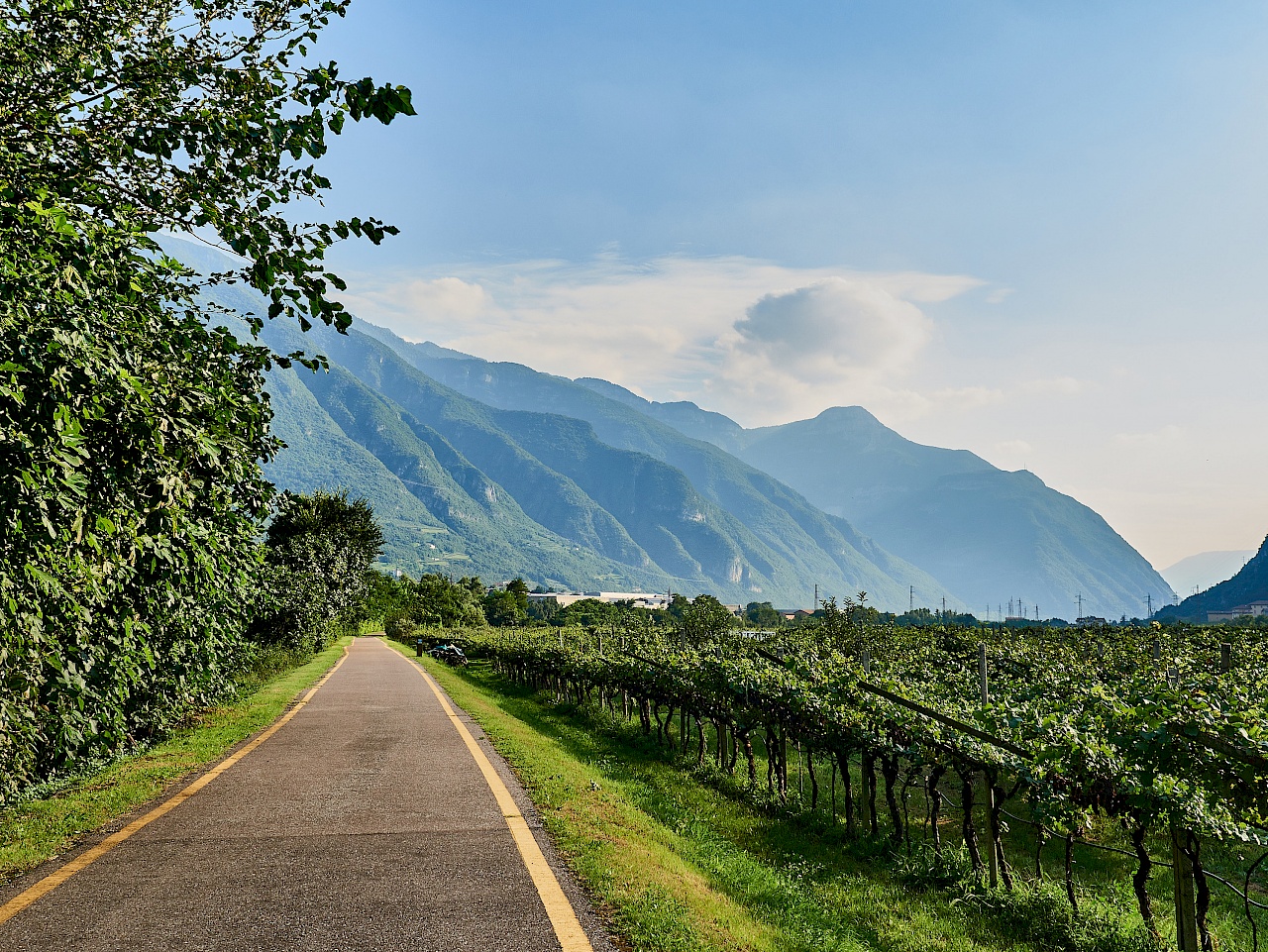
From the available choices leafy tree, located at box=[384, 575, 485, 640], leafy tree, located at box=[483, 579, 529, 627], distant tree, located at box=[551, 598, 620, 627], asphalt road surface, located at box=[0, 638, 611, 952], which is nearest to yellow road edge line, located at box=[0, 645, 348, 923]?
asphalt road surface, located at box=[0, 638, 611, 952]

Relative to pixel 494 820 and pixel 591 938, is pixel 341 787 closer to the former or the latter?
pixel 494 820

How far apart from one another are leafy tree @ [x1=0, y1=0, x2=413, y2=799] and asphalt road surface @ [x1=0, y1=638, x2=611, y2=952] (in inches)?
49.6

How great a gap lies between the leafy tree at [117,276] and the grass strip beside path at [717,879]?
358cm

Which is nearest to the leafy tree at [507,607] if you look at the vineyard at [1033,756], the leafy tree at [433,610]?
the leafy tree at [433,610]

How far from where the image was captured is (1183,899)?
5043 mm

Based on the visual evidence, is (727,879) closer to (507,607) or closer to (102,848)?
(102,848)

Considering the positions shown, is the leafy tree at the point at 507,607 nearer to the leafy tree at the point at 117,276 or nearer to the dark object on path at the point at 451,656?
the dark object on path at the point at 451,656

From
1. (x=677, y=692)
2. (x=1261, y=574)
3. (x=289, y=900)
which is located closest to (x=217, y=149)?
(x=289, y=900)

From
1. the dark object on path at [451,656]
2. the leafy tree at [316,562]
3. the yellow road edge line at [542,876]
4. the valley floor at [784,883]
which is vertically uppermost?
the leafy tree at [316,562]

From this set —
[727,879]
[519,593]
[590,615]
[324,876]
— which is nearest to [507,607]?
[519,593]

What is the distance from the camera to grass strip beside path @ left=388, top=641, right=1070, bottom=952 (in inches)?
193

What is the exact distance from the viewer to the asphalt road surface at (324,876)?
427 cm

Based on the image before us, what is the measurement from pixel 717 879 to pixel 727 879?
9 cm

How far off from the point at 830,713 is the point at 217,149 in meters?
7.39
